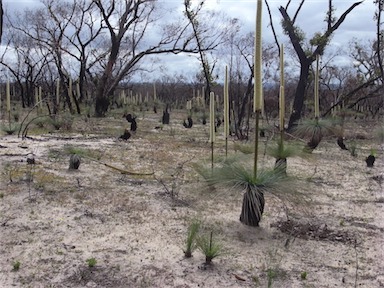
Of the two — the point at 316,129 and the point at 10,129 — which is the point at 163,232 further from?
the point at 10,129

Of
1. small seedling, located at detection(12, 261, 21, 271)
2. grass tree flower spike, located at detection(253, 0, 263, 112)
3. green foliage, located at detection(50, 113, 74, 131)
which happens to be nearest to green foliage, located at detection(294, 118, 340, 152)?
grass tree flower spike, located at detection(253, 0, 263, 112)

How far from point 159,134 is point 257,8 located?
28.0 ft

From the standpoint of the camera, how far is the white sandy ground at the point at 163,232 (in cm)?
310

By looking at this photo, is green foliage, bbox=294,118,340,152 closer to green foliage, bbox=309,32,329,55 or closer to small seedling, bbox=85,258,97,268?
green foliage, bbox=309,32,329,55

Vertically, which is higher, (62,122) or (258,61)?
(258,61)

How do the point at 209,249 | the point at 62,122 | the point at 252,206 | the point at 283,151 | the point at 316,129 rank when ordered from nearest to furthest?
1. the point at 209,249
2. the point at 252,206
3. the point at 283,151
4. the point at 316,129
5. the point at 62,122

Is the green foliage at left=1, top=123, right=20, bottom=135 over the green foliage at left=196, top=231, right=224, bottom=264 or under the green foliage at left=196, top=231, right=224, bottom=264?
over

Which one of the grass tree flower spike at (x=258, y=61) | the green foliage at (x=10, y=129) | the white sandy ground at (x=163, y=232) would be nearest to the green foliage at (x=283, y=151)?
the white sandy ground at (x=163, y=232)

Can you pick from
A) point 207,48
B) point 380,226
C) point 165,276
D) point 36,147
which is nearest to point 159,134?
point 36,147

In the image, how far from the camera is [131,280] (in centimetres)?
300

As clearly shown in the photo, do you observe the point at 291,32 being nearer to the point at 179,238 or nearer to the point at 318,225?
the point at 318,225

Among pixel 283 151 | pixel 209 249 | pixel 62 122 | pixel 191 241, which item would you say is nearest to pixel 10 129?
pixel 62 122

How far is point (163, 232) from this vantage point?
12.8 feet

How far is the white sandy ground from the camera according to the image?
310 centimetres
